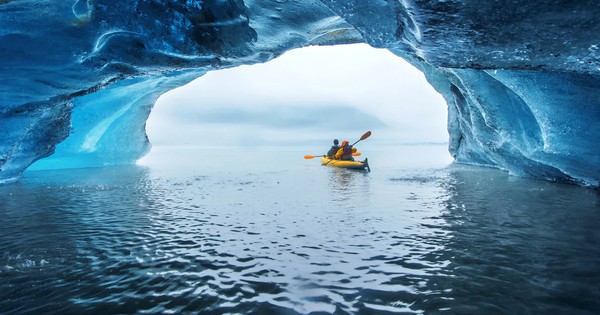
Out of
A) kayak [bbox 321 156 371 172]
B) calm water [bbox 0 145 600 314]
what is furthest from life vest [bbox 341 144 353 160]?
calm water [bbox 0 145 600 314]

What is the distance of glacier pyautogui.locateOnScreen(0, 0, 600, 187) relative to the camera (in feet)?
16.1

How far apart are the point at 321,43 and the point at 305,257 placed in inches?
383

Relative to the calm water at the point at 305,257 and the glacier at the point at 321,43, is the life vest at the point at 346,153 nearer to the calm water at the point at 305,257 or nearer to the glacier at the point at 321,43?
the glacier at the point at 321,43

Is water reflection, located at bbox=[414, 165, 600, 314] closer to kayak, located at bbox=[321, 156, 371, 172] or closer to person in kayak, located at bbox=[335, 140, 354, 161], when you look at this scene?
kayak, located at bbox=[321, 156, 371, 172]

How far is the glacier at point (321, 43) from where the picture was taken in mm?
4895

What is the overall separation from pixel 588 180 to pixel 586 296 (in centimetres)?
972

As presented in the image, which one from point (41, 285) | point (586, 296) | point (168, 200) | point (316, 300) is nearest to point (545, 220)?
point (586, 296)

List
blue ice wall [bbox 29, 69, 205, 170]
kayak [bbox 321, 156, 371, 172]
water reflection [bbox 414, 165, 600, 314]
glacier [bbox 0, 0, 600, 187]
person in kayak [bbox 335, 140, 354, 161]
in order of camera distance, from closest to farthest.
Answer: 1. water reflection [bbox 414, 165, 600, 314]
2. glacier [bbox 0, 0, 600, 187]
3. blue ice wall [bbox 29, 69, 205, 170]
4. kayak [bbox 321, 156, 371, 172]
5. person in kayak [bbox 335, 140, 354, 161]

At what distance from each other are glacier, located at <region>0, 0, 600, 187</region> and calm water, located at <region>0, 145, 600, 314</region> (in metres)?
2.70

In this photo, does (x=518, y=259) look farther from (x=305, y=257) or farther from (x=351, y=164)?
(x=351, y=164)

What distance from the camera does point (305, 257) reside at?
14.7ft

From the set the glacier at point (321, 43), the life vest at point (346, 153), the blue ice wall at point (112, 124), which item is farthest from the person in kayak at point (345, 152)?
the blue ice wall at point (112, 124)

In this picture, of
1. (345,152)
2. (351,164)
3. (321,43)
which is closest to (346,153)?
(345,152)

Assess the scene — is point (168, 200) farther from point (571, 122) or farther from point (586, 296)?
point (571, 122)
